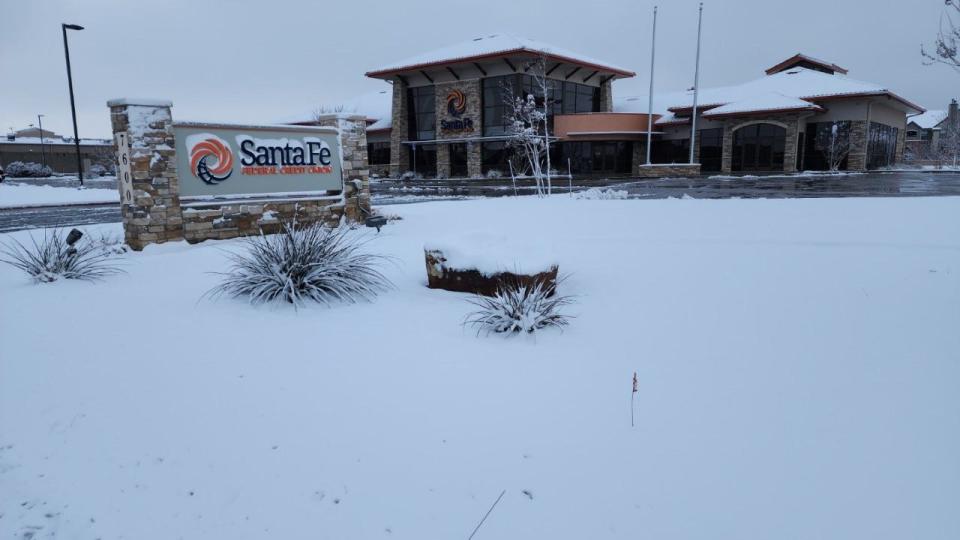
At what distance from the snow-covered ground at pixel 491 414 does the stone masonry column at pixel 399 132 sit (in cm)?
3253

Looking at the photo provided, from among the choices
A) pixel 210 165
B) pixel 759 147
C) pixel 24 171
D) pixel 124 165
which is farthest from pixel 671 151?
pixel 24 171

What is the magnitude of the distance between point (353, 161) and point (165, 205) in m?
3.66

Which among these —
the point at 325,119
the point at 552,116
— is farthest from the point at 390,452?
the point at 552,116

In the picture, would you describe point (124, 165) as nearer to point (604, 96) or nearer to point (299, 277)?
point (299, 277)

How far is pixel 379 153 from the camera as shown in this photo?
Result: 4119cm

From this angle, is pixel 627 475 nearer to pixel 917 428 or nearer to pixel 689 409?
pixel 689 409

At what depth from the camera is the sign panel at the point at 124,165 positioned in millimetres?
8133

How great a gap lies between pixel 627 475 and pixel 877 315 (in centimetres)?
341

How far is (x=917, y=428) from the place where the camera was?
11.1ft

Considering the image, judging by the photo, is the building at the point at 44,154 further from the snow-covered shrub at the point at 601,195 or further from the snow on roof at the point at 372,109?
the snow-covered shrub at the point at 601,195

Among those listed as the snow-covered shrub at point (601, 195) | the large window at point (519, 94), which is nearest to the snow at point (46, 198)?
the snow-covered shrub at point (601, 195)

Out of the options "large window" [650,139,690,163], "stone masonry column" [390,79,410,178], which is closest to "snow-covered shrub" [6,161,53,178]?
"stone masonry column" [390,79,410,178]

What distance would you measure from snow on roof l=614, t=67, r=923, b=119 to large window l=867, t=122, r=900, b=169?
72.1 inches

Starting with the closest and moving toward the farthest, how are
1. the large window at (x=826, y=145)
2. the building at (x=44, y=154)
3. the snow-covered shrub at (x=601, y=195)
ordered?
the snow-covered shrub at (x=601, y=195) → the large window at (x=826, y=145) → the building at (x=44, y=154)
